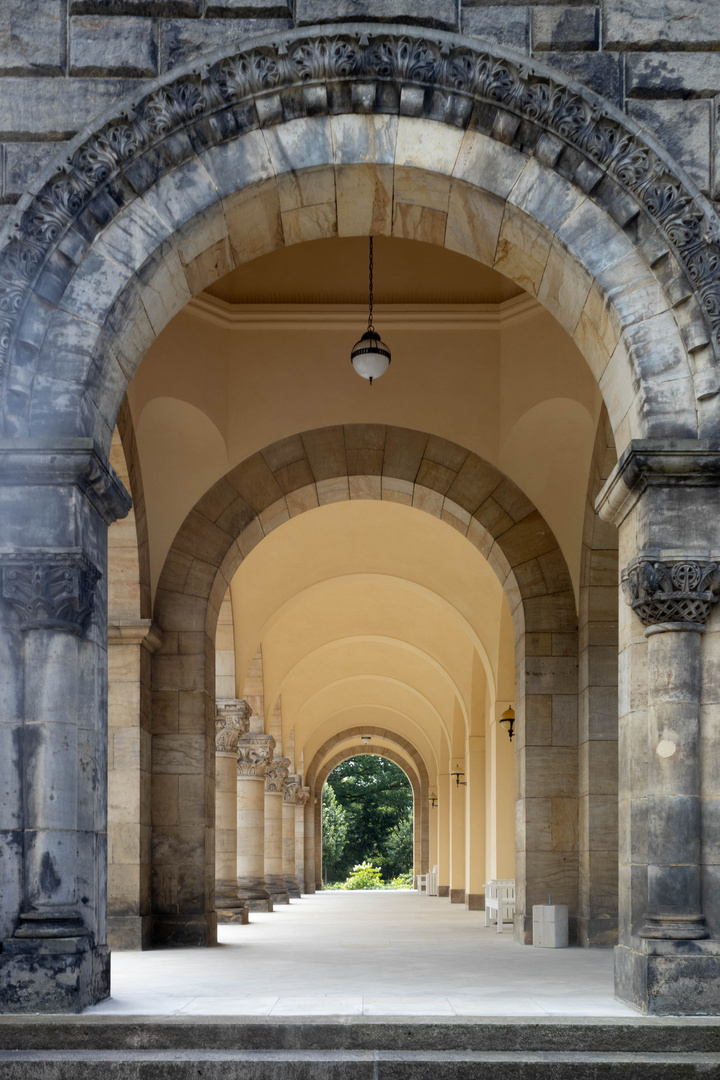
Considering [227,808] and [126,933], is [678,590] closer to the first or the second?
[126,933]

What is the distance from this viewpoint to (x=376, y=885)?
141ft

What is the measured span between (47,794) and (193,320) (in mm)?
6512

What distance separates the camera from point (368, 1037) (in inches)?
225

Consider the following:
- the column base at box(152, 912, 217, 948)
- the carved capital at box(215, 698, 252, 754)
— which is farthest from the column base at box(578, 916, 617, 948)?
the carved capital at box(215, 698, 252, 754)

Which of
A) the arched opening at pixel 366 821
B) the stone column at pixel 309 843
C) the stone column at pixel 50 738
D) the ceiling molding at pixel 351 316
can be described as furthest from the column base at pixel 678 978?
the arched opening at pixel 366 821

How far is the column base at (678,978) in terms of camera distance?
599 centimetres

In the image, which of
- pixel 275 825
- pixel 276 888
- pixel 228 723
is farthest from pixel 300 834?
pixel 228 723

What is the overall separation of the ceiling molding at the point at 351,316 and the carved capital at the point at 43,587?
5987 millimetres

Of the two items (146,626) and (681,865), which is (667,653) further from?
(146,626)

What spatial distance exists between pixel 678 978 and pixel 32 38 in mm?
6234

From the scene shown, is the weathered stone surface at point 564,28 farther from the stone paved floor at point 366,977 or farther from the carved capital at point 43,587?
the stone paved floor at point 366,977

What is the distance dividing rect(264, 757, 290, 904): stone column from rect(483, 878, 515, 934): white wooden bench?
1003 cm

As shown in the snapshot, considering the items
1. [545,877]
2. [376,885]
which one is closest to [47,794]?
[545,877]

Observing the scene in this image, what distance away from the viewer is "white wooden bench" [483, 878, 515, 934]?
1343 centimetres
